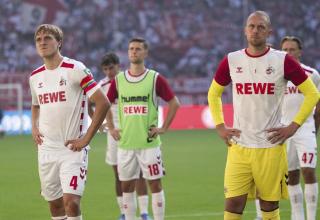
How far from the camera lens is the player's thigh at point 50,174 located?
23.9ft

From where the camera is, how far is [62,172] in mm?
7191

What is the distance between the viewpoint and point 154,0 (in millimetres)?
34312

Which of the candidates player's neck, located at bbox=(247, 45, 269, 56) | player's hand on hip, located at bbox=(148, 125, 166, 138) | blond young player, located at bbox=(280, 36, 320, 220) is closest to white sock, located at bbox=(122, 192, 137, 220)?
player's hand on hip, located at bbox=(148, 125, 166, 138)

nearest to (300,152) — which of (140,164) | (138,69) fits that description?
(140,164)

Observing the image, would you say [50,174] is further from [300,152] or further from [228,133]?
[300,152]

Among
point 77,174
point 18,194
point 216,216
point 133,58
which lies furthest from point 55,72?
point 18,194

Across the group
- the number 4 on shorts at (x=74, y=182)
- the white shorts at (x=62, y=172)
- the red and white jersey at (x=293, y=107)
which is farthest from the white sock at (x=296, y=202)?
the number 4 on shorts at (x=74, y=182)

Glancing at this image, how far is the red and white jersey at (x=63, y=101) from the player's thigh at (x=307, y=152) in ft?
9.91

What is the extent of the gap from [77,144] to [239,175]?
1.46 meters

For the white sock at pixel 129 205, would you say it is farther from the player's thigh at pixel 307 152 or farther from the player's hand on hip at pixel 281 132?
the player's hand on hip at pixel 281 132

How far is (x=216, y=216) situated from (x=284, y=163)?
316cm

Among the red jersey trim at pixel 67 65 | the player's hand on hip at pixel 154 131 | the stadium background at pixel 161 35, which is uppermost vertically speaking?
the stadium background at pixel 161 35

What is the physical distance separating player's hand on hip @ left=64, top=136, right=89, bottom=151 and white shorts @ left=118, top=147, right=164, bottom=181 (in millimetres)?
2097

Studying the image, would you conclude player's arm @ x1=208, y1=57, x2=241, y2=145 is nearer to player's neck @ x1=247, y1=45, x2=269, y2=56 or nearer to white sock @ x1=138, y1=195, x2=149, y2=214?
player's neck @ x1=247, y1=45, x2=269, y2=56
